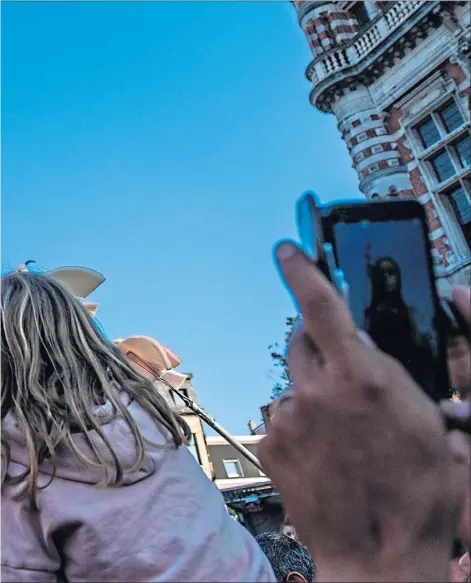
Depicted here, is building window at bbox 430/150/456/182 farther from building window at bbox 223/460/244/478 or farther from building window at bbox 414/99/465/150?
building window at bbox 223/460/244/478

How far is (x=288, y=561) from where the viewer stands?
3254mm

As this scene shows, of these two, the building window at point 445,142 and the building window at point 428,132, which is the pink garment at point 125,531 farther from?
the building window at point 428,132

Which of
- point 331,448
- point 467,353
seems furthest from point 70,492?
point 467,353

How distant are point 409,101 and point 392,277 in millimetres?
11704

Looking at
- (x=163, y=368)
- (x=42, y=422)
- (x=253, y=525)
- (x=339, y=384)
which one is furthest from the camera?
(x=253, y=525)

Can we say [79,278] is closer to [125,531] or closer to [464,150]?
[125,531]

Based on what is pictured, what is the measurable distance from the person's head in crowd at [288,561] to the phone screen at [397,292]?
2.80 metres

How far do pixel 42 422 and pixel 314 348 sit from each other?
0.63 meters

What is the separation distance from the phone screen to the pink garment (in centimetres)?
44

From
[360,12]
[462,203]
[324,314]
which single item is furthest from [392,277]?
[360,12]

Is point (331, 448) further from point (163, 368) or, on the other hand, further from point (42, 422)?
point (163, 368)

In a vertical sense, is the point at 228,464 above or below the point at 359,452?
below

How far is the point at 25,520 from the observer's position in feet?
3.33

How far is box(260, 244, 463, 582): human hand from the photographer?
631 millimetres
